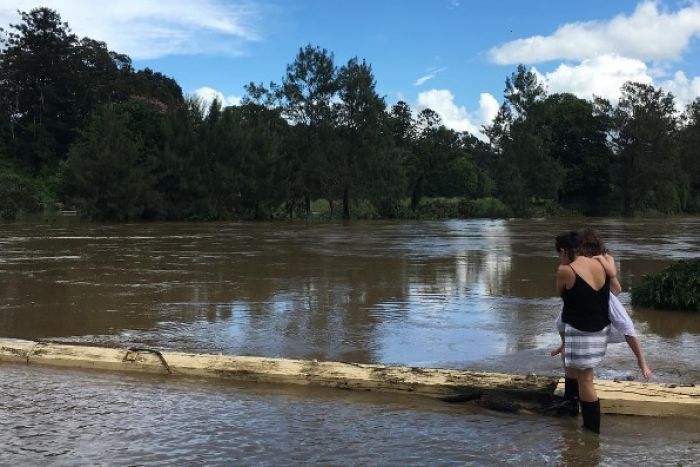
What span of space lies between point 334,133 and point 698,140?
43.5 metres

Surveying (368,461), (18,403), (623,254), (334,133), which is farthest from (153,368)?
(334,133)

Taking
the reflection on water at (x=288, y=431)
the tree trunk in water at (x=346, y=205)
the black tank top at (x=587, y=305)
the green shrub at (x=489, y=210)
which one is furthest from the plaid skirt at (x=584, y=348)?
the green shrub at (x=489, y=210)

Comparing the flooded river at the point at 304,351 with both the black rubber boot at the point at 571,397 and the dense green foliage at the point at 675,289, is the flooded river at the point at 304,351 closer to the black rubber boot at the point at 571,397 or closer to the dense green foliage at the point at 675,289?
the black rubber boot at the point at 571,397

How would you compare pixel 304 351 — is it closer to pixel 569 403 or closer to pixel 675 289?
pixel 569 403

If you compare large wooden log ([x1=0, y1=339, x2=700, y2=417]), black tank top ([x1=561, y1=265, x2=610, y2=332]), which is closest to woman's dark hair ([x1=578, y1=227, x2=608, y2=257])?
black tank top ([x1=561, y1=265, x2=610, y2=332])

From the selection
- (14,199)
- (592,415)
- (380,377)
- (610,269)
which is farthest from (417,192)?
(592,415)

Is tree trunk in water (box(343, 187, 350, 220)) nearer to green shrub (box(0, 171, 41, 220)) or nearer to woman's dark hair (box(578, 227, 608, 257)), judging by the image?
green shrub (box(0, 171, 41, 220))

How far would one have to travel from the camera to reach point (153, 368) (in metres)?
6.43

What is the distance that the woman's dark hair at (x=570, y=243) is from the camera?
517 centimetres

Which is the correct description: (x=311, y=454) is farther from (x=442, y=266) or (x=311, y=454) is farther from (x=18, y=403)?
(x=442, y=266)

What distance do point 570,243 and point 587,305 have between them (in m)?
0.51

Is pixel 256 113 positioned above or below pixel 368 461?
above

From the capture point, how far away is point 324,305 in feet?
36.4

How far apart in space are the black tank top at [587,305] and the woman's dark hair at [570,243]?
0.80 feet
